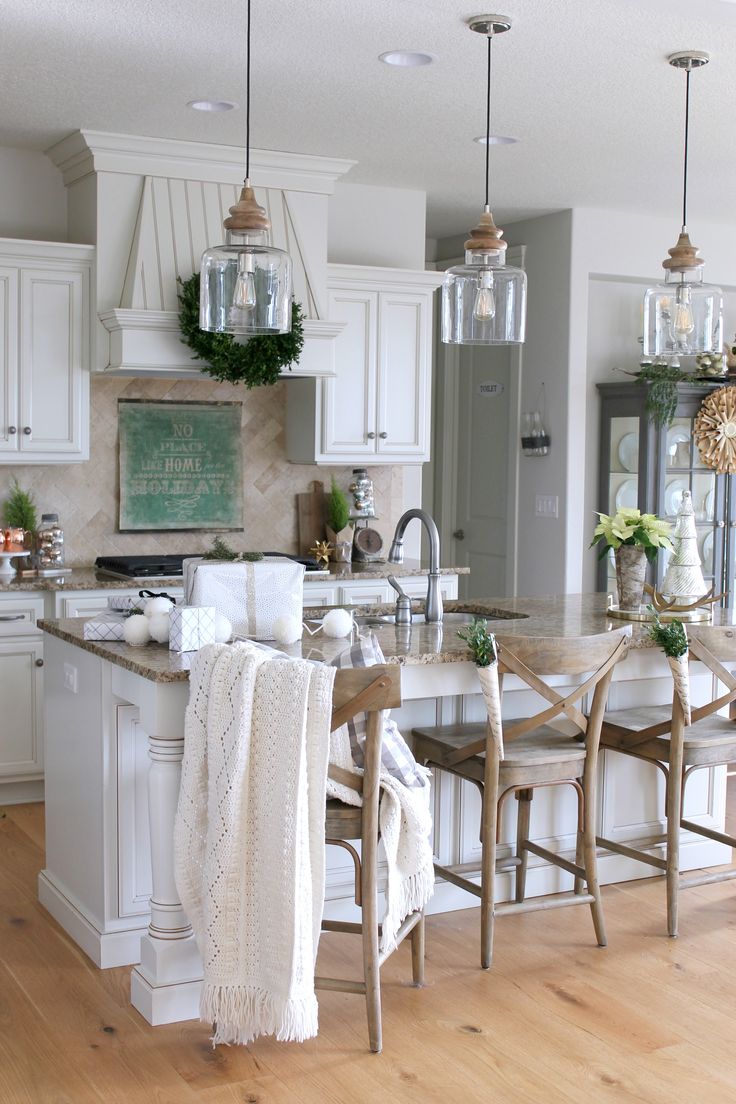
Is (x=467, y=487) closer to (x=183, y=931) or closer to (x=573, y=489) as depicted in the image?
(x=573, y=489)

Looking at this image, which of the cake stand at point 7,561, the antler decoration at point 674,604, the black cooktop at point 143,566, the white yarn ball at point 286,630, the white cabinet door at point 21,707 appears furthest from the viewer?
the black cooktop at point 143,566

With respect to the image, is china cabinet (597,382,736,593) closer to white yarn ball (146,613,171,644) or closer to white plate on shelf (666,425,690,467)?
white plate on shelf (666,425,690,467)

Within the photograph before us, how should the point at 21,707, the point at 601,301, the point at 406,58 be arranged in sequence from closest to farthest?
the point at 406,58, the point at 21,707, the point at 601,301

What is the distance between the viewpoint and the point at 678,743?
12.4 ft

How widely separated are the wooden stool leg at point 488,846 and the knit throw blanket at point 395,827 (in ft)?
1.14

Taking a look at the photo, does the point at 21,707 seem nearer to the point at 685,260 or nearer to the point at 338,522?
the point at 338,522

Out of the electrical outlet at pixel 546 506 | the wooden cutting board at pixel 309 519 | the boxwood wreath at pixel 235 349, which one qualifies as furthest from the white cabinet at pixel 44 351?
the electrical outlet at pixel 546 506

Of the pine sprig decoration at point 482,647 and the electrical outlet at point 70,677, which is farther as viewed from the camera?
the electrical outlet at point 70,677

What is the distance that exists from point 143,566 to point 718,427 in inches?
128

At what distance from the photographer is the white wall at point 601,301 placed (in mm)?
6723

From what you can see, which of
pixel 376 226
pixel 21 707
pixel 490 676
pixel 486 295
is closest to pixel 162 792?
pixel 490 676

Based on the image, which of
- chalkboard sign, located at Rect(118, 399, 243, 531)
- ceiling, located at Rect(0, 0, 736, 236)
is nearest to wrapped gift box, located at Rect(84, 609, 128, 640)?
ceiling, located at Rect(0, 0, 736, 236)

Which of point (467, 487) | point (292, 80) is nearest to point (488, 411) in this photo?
point (467, 487)

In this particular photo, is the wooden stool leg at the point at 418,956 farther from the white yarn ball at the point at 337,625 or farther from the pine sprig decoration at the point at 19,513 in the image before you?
the pine sprig decoration at the point at 19,513
